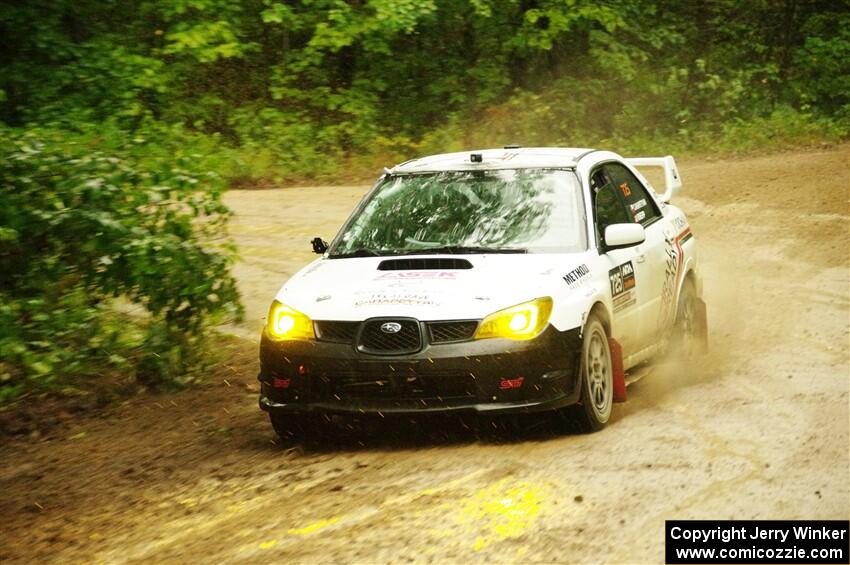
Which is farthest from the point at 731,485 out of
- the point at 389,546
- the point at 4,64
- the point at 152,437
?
the point at 4,64

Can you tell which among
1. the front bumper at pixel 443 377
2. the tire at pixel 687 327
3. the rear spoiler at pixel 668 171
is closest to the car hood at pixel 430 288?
the front bumper at pixel 443 377

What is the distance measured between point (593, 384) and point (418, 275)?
124 centimetres

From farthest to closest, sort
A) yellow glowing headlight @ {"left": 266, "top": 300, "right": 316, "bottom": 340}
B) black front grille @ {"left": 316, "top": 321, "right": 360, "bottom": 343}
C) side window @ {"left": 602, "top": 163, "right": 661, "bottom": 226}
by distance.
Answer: side window @ {"left": 602, "top": 163, "right": 661, "bottom": 226} < yellow glowing headlight @ {"left": 266, "top": 300, "right": 316, "bottom": 340} < black front grille @ {"left": 316, "top": 321, "right": 360, "bottom": 343}

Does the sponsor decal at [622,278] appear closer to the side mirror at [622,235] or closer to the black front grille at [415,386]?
the side mirror at [622,235]

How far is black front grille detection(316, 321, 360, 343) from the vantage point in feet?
24.3

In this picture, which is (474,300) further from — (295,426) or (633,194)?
(633,194)

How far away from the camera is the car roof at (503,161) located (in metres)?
8.80

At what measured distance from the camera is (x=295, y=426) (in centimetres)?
785

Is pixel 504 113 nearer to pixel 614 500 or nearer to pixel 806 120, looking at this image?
pixel 806 120

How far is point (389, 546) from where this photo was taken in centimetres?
557

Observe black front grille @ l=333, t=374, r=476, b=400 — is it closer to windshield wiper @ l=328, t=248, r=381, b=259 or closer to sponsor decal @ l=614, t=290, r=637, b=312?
windshield wiper @ l=328, t=248, r=381, b=259

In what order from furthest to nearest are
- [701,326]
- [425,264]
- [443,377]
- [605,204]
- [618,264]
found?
1. [701,326]
2. [605,204]
3. [618,264]
4. [425,264]
5. [443,377]

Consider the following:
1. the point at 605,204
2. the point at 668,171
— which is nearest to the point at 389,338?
the point at 605,204

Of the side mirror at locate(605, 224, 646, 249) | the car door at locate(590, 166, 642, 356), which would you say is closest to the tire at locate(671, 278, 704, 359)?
the car door at locate(590, 166, 642, 356)
